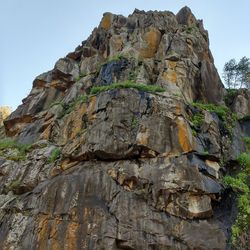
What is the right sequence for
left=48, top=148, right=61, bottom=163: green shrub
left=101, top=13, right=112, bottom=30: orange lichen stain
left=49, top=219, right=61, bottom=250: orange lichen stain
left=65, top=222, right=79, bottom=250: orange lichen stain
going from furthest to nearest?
left=101, top=13, right=112, bottom=30: orange lichen stain < left=48, top=148, right=61, bottom=163: green shrub < left=49, top=219, right=61, bottom=250: orange lichen stain < left=65, top=222, right=79, bottom=250: orange lichen stain

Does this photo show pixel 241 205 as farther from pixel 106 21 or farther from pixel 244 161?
pixel 106 21

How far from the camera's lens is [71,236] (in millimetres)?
13289

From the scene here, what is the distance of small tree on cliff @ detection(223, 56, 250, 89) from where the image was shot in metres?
39.2

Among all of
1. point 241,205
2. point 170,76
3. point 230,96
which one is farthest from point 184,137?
point 230,96

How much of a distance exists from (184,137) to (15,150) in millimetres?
10495

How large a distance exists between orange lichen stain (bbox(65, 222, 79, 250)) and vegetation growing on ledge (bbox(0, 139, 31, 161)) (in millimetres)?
7249

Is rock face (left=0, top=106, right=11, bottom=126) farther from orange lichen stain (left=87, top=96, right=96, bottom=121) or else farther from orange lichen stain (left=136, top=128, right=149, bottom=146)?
orange lichen stain (left=136, top=128, right=149, bottom=146)

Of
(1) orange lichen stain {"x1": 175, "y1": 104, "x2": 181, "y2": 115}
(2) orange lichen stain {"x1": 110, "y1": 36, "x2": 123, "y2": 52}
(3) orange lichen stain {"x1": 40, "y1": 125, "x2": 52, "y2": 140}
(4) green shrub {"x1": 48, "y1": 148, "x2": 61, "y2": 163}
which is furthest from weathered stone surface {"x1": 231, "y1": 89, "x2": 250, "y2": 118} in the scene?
(4) green shrub {"x1": 48, "y1": 148, "x2": 61, "y2": 163}

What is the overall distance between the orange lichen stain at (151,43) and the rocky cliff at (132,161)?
0.12m

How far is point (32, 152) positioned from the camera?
19.8 meters

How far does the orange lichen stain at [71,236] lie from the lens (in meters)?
13.1

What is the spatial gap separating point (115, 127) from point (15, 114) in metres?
12.4

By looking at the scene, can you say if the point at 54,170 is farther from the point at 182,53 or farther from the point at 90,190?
the point at 182,53

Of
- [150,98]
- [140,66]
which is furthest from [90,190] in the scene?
[140,66]
